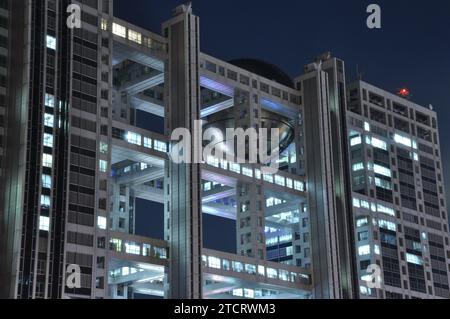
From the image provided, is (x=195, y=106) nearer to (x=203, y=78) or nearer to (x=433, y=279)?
(x=203, y=78)

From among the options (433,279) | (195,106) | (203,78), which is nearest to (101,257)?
(195,106)

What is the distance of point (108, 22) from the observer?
128500mm

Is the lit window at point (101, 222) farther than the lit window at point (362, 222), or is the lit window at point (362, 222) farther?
the lit window at point (362, 222)

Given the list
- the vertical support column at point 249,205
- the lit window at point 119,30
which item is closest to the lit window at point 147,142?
the lit window at point 119,30

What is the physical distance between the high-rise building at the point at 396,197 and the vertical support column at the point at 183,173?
54.2 m

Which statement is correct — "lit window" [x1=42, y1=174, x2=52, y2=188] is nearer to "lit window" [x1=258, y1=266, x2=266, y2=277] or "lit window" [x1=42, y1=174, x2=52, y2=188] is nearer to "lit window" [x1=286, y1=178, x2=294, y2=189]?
"lit window" [x1=258, y1=266, x2=266, y2=277]

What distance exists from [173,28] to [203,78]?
418 inches

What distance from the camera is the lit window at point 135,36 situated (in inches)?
5239

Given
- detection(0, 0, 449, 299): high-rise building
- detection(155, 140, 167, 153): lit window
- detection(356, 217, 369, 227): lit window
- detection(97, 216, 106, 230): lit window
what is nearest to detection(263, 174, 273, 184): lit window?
detection(0, 0, 449, 299): high-rise building

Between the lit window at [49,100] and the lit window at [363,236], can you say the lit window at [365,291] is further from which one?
the lit window at [49,100]

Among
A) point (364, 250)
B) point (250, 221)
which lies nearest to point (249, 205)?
point (250, 221)

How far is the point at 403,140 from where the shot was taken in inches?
7530

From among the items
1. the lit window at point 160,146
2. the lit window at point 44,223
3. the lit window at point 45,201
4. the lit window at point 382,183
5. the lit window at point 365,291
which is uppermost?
the lit window at point 382,183

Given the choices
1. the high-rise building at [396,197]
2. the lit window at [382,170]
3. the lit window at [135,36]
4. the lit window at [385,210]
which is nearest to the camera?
the lit window at [135,36]
